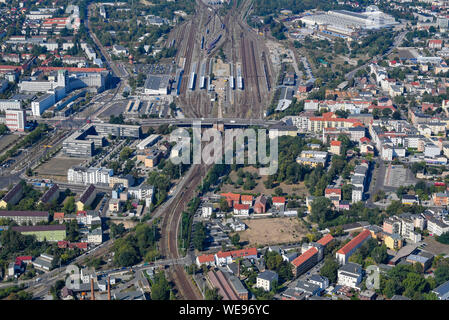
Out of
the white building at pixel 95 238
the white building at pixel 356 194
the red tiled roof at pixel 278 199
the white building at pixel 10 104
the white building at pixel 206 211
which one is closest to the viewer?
the white building at pixel 95 238

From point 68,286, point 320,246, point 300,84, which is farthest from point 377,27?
point 68,286

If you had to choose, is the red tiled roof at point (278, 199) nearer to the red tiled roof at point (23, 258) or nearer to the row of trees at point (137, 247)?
the row of trees at point (137, 247)

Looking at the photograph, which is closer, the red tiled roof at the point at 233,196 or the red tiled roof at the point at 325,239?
the red tiled roof at the point at 325,239

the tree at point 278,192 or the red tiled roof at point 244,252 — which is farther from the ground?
the red tiled roof at point 244,252

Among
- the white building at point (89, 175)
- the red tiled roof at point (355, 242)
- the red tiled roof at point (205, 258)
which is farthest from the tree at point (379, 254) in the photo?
the white building at point (89, 175)

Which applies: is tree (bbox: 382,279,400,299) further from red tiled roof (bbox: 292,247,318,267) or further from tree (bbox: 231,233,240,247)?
tree (bbox: 231,233,240,247)

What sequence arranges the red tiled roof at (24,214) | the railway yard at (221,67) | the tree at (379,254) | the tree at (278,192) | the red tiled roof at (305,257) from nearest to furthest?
1. the red tiled roof at (305,257)
2. the tree at (379,254)
3. the red tiled roof at (24,214)
4. the tree at (278,192)
5. the railway yard at (221,67)
